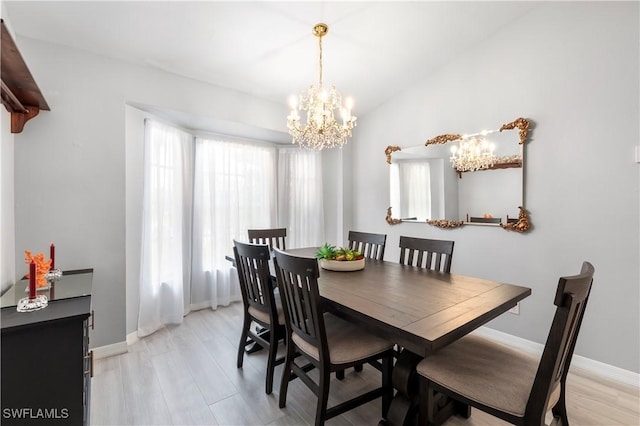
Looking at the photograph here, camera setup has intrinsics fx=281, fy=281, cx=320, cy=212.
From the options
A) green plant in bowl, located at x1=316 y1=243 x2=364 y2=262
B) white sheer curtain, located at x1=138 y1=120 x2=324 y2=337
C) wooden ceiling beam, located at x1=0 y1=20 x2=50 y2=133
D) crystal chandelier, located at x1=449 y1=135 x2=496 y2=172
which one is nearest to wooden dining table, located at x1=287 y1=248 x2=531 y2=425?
green plant in bowl, located at x1=316 y1=243 x2=364 y2=262

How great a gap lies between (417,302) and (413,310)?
129mm

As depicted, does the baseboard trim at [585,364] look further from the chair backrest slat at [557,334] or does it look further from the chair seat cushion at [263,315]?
the chair seat cushion at [263,315]

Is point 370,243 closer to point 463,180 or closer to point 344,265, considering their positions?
point 344,265

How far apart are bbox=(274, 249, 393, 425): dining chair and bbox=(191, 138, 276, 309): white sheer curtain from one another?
7.10 ft

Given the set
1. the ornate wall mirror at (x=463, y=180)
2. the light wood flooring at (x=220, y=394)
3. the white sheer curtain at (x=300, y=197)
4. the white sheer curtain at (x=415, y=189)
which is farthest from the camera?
the white sheer curtain at (x=300, y=197)

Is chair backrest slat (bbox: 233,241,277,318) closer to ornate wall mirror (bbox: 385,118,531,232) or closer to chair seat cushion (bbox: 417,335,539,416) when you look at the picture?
chair seat cushion (bbox: 417,335,539,416)

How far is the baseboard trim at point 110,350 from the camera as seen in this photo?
2419 millimetres

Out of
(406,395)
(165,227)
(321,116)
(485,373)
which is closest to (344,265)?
(406,395)

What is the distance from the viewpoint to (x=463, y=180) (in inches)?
121

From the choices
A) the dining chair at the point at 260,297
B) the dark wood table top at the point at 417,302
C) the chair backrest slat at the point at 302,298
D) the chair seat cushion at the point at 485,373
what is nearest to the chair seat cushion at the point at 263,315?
the dining chair at the point at 260,297

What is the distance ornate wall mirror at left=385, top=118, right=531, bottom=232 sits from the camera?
2701mm

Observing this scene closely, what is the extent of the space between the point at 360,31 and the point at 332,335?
2.64 m

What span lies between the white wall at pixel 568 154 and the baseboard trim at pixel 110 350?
3405mm

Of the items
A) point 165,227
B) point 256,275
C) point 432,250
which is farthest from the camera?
point 165,227
